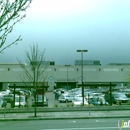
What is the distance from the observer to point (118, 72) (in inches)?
3196

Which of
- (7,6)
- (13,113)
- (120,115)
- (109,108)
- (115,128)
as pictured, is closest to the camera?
(7,6)

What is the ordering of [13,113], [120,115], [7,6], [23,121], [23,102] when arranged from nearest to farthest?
1. [7,6]
2. [23,121]
3. [120,115]
4. [13,113]
5. [23,102]

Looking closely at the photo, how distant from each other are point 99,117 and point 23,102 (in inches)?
404

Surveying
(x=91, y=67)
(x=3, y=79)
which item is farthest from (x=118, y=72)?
(x=3, y=79)

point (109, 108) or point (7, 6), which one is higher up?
point (7, 6)

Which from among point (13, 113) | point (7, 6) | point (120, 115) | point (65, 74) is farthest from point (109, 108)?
point (65, 74)

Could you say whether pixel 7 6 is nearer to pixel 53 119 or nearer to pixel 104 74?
pixel 53 119

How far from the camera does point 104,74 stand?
80500 millimetres

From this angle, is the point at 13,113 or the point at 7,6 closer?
the point at 7,6

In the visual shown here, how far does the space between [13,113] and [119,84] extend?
65.6 metres

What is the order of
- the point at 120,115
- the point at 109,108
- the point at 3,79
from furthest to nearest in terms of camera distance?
1. the point at 3,79
2. the point at 109,108
3. the point at 120,115

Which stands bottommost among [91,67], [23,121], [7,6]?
[23,121]

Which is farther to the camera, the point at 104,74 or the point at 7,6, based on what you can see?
the point at 104,74

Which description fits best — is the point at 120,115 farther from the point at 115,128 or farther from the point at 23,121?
the point at 23,121
